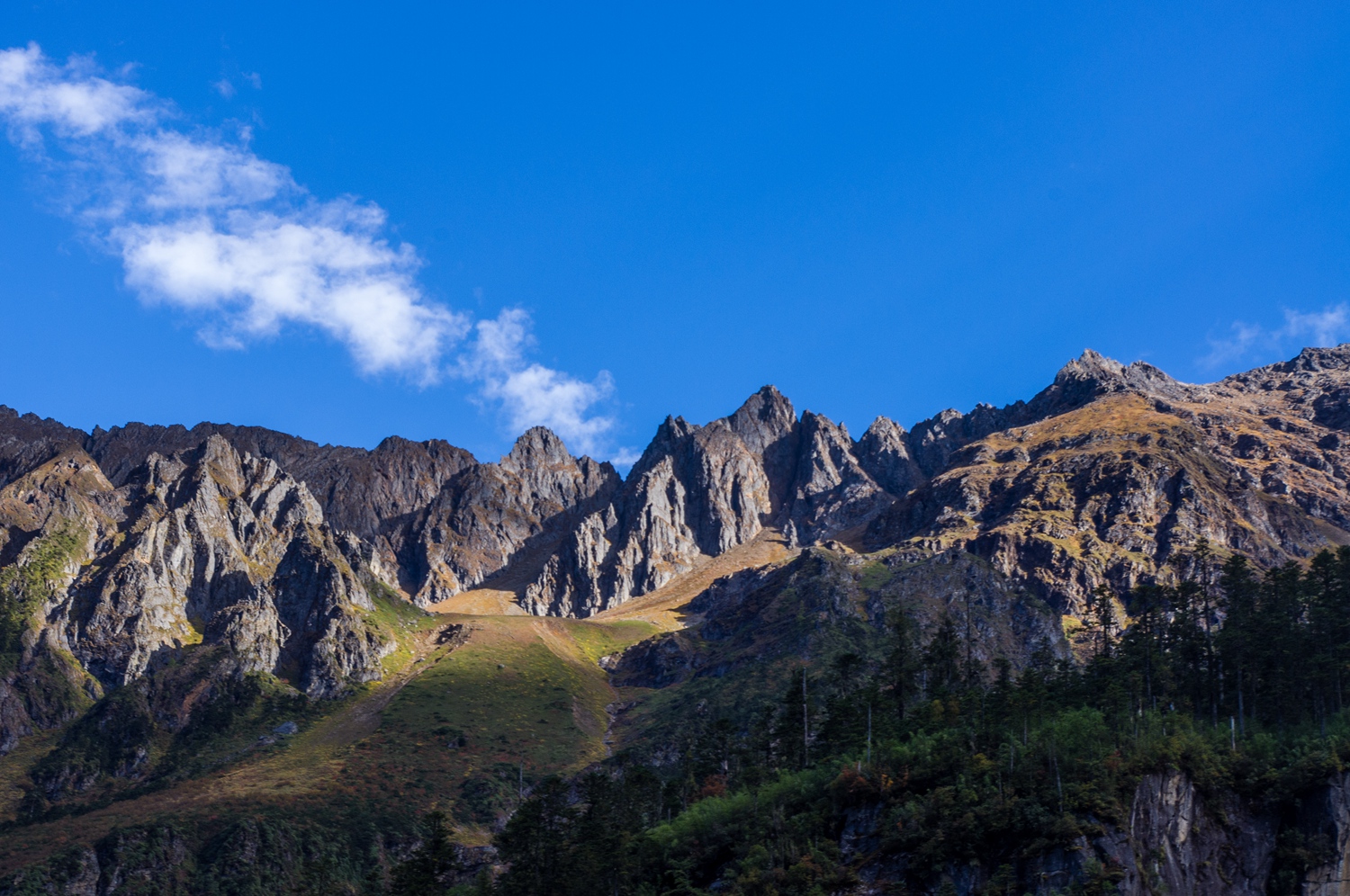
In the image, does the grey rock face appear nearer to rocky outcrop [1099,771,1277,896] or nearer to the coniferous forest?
the coniferous forest

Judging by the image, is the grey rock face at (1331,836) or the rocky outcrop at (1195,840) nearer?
the grey rock face at (1331,836)

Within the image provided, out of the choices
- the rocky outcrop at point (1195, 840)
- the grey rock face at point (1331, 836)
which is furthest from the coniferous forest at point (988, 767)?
the rocky outcrop at point (1195, 840)

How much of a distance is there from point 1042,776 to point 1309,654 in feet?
153

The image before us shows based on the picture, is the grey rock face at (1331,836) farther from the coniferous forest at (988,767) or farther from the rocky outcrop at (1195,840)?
the rocky outcrop at (1195,840)

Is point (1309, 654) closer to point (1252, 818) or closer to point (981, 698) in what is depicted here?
point (1252, 818)

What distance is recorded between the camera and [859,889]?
3627 inches

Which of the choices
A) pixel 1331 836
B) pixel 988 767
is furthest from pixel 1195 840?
pixel 988 767

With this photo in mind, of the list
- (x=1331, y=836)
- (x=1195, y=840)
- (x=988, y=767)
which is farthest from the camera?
(x=988, y=767)

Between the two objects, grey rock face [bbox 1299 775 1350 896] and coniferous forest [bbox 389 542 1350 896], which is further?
coniferous forest [bbox 389 542 1350 896]

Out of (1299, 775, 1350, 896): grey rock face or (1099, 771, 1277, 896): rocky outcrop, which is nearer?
(1299, 775, 1350, 896): grey rock face

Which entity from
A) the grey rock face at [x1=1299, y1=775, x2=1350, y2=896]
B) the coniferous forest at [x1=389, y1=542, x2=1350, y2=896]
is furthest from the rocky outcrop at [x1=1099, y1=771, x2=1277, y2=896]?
the grey rock face at [x1=1299, y1=775, x2=1350, y2=896]

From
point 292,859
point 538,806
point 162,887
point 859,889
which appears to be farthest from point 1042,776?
point 162,887

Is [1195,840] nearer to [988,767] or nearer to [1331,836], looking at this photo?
[1331,836]

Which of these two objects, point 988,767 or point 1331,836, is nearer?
point 1331,836
